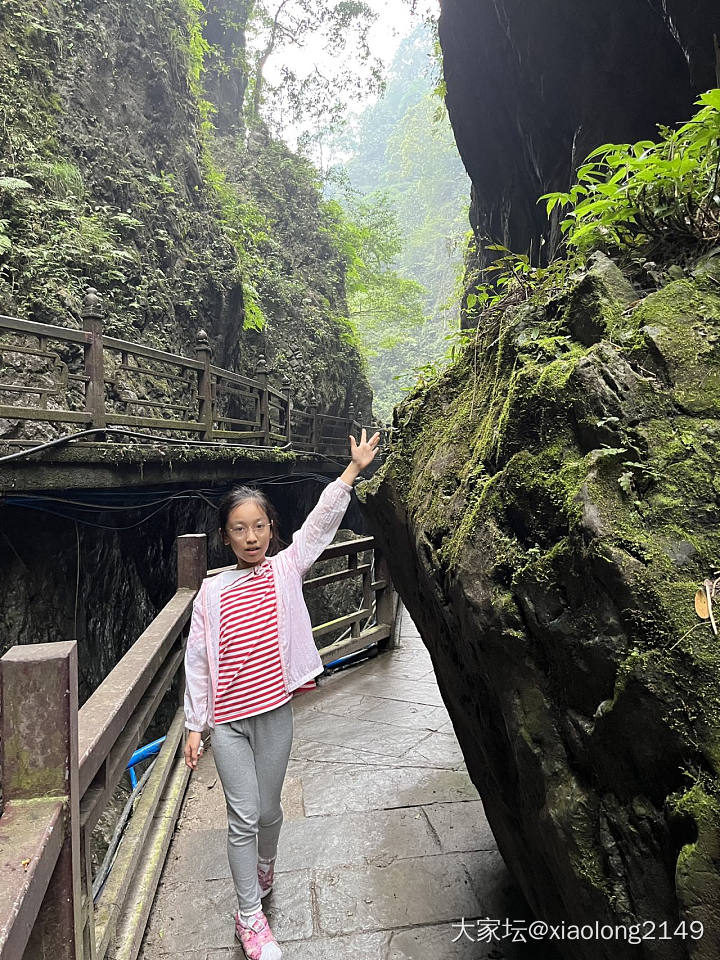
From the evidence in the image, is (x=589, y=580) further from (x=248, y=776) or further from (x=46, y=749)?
(x=248, y=776)

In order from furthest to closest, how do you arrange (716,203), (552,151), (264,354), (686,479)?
1. (264,354)
2. (552,151)
3. (716,203)
4. (686,479)

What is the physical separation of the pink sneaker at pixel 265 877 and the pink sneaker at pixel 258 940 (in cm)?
32

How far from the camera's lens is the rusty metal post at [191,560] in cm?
445

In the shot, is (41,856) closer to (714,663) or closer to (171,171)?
(714,663)

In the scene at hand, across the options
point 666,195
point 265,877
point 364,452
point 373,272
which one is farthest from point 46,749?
point 373,272

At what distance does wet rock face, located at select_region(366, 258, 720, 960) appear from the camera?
136 centimetres

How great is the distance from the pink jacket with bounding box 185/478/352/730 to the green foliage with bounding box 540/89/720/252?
1.48 m

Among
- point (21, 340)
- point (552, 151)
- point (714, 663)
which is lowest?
point (714, 663)

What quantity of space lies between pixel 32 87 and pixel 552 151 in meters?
9.28

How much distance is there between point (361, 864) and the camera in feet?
10.4

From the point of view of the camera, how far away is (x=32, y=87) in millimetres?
10773

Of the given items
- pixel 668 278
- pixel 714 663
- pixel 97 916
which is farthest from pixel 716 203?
pixel 97 916

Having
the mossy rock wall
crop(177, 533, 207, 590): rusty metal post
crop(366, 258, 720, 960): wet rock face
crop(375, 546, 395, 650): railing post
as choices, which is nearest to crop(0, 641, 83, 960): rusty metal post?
crop(366, 258, 720, 960): wet rock face

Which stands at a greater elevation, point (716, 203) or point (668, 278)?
point (716, 203)
